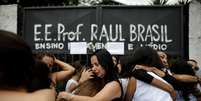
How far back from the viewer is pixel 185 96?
18.5 ft

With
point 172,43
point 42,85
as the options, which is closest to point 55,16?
point 172,43

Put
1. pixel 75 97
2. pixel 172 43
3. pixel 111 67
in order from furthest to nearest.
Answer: pixel 172 43, pixel 111 67, pixel 75 97

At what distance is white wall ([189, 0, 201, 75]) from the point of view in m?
9.26

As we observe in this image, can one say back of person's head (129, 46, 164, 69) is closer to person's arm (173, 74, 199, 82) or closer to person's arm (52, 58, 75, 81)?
person's arm (173, 74, 199, 82)

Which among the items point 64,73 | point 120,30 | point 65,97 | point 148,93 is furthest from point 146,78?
point 120,30

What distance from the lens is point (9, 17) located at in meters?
9.91

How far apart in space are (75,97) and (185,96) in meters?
1.71

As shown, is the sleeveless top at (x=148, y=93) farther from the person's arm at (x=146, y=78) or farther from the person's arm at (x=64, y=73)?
the person's arm at (x=64, y=73)

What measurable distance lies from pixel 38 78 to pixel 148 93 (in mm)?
2121

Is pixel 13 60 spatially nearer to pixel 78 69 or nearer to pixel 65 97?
pixel 65 97

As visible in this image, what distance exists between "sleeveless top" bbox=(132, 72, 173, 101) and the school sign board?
4463 mm

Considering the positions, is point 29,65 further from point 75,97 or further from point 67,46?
point 67,46

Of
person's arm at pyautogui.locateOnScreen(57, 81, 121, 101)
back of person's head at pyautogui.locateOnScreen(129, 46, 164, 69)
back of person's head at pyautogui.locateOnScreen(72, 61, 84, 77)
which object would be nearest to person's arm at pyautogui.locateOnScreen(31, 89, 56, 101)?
person's arm at pyautogui.locateOnScreen(57, 81, 121, 101)

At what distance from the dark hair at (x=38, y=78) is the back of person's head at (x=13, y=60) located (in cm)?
6
